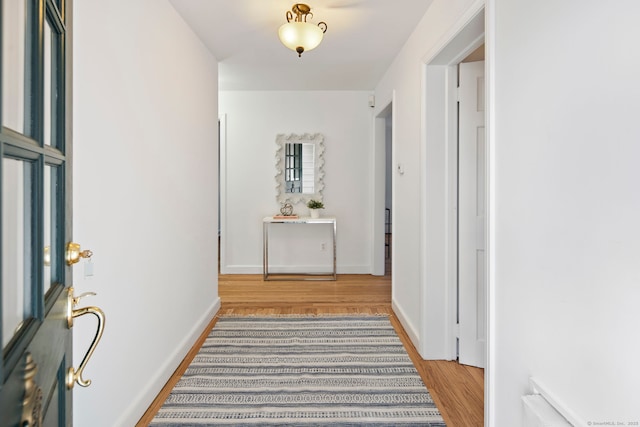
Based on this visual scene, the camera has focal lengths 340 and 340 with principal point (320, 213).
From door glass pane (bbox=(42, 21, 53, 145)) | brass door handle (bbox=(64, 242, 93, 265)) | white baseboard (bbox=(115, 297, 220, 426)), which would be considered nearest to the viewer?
door glass pane (bbox=(42, 21, 53, 145))

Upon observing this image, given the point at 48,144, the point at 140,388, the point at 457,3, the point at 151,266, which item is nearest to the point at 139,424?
the point at 140,388

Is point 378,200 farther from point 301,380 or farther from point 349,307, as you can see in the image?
point 301,380

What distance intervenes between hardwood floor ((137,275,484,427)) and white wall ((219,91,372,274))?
1.46 feet

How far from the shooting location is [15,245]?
52 cm

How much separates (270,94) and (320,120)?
75 centimetres

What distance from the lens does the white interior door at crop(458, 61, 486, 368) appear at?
2.26m

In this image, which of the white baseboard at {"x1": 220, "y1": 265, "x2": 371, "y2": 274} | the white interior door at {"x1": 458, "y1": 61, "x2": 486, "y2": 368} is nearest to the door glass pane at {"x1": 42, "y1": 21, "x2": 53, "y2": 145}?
the white interior door at {"x1": 458, "y1": 61, "x2": 486, "y2": 368}

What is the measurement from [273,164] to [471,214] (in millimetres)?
2958

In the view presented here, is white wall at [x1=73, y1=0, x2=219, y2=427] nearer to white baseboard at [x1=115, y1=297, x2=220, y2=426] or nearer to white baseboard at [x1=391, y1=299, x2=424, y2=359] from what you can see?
white baseboard at [x1=115, y1=297, x2=220, y2=426]

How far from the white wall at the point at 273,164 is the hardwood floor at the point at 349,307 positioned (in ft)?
1.46

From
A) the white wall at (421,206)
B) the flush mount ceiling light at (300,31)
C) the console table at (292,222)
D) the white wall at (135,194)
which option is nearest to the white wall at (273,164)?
the console table at (292,222)

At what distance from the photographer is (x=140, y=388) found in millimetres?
1774

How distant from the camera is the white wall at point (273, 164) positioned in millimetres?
4594

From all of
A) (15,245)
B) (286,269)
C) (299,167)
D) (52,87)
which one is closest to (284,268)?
(286,269)
